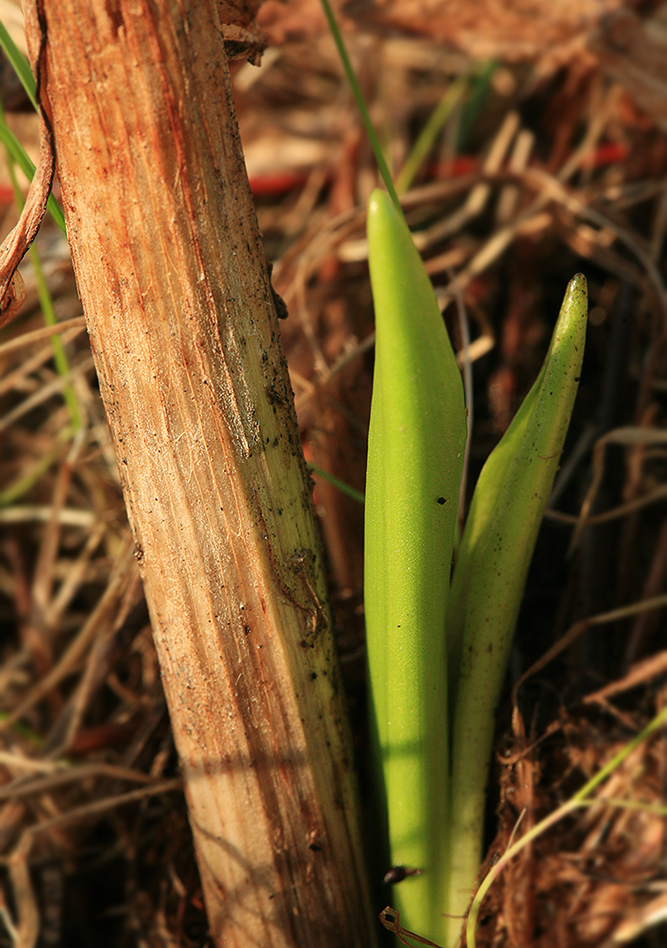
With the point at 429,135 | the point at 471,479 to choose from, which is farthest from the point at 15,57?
the point at 429,135

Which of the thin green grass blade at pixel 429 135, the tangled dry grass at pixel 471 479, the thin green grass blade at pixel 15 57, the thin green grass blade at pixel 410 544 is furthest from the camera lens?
the thin green grass blade at pixel 429 135

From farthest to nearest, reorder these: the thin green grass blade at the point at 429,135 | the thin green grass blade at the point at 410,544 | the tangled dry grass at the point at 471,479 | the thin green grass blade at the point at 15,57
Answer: the thin green grass blade at the point at 429,135 → the tangled dry grass at the point at 471,479 → the thin green grass blade at the point at 15,57 → the thin green grass blade at the point at 410,544

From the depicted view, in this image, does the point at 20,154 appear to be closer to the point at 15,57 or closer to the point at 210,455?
the point at 15,57

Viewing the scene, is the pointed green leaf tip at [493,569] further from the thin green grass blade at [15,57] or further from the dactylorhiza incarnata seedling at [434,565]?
the thin green grass blade at [15,57]

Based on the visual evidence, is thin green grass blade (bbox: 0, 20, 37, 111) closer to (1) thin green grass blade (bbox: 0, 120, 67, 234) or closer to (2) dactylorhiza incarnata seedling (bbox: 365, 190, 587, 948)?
(1) thin green grass blade (bbox: 0, 120, 67, 234)

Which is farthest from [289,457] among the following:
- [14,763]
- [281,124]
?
[281,124]

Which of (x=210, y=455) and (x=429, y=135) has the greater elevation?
(x=429, y=135)

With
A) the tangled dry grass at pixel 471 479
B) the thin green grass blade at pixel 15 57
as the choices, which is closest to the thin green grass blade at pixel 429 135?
the tangled dry grass at pixel 471 479
